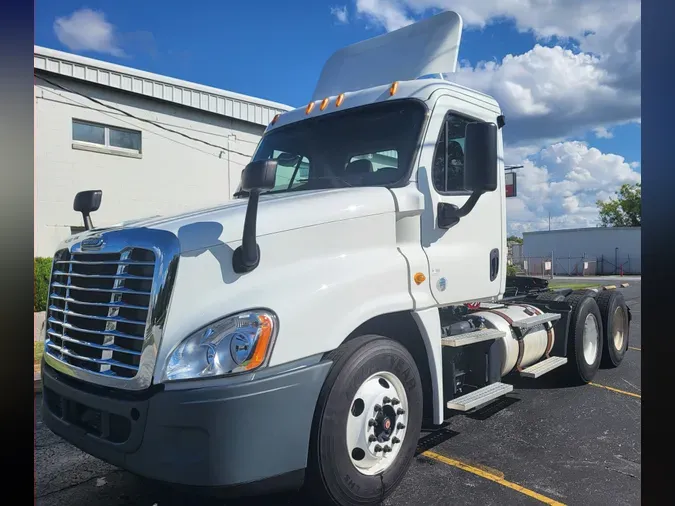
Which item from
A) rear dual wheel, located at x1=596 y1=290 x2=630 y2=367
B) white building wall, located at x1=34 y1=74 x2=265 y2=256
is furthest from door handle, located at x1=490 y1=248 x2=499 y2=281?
white building wall, located at x1=34 y1=74 x2=265 y2=256

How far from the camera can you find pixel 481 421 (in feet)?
16.6

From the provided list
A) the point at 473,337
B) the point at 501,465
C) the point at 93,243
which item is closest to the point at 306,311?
the point at 93,243

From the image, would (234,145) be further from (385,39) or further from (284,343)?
(284,343)

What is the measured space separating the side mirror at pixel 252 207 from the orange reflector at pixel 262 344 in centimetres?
31

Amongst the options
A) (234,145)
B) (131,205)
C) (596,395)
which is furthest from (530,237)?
(596,395)

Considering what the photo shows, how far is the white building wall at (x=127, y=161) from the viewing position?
1158cm

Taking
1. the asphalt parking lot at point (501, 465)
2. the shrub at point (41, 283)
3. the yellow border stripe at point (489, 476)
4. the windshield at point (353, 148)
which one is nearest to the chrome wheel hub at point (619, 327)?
the asphalt parking lot at point (501, 465)

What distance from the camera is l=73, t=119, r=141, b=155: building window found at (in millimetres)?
12211

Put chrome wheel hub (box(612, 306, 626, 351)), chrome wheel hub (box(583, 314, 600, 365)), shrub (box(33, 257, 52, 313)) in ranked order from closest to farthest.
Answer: chrome wheel hub (box(583, 314, 600, 365))
chrome wheel hub (box(612, 306, 626, 351))
shrub (box(33, 257, 52, 313))

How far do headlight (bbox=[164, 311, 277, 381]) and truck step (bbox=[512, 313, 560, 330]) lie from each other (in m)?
3.31

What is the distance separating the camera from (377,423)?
3.29 m

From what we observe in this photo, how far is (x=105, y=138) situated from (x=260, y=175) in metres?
11.4

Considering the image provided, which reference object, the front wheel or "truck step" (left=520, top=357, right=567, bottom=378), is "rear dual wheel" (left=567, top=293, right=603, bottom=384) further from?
the front wheel

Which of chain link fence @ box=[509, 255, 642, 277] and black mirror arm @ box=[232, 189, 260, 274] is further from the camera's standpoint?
chain link fence @ box=[509, 255, 642, 277]
